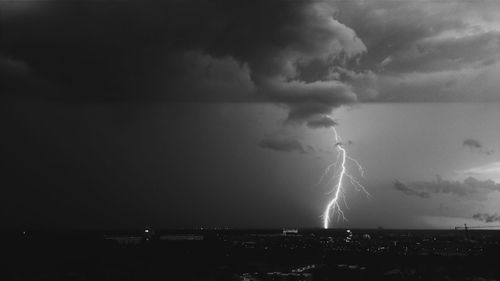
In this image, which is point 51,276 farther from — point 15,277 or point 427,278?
point 427,278

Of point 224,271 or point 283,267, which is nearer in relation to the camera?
point 224,271

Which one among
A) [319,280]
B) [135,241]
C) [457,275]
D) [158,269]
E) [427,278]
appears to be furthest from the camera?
[135,241]

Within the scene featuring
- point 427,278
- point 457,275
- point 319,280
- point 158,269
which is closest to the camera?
point 319,280

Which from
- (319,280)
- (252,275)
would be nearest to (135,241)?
(252,275)

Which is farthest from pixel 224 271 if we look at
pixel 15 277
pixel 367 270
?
pixel 15 277

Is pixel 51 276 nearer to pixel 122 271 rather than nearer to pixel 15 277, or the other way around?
pixel 15 277

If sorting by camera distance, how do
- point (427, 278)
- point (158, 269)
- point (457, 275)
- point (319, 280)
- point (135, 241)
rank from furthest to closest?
point (135, 241)
point (158, 269)
point (457, 275)
point (427, 278)
point (319, 280)

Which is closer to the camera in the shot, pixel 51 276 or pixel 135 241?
pixel 51 276

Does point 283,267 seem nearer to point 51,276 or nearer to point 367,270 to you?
point 367,270

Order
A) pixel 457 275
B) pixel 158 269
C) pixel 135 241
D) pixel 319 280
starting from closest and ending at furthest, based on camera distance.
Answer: pixel 319 280
pixel 457 275
pixel 158 269
pixel 135 241
